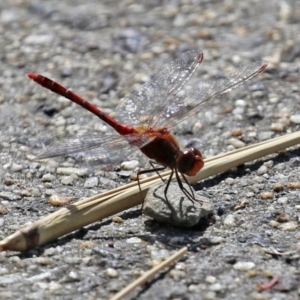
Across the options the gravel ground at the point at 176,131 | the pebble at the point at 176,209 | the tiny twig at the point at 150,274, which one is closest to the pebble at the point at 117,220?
the gravel ground at the point at 176,131

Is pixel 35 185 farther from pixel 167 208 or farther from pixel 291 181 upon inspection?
pixel 291 181

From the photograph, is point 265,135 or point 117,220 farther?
point 265,135

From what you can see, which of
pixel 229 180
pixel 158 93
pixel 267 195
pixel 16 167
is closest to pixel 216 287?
pixel 267 195

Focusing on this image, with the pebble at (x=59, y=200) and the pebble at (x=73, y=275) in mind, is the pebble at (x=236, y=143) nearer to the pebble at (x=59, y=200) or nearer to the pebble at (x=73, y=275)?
the pebble at (x=59, y=200)

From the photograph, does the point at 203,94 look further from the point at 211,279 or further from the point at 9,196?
the point at 211,279

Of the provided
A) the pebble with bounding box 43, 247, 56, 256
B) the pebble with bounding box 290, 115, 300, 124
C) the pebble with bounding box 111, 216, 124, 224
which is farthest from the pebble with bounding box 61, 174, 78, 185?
the pebble with bounding box 290, 115, 300, 124

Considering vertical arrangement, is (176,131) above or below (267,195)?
above

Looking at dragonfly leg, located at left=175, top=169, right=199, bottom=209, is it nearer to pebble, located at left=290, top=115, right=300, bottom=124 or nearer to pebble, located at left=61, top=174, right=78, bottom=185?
pebble, located at left=61, top=174, right=78, bottom=185
